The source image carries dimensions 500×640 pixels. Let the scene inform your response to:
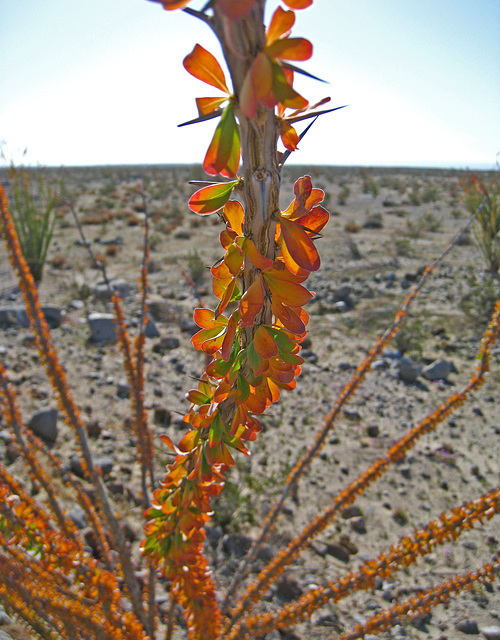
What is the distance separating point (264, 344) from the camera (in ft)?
1.75

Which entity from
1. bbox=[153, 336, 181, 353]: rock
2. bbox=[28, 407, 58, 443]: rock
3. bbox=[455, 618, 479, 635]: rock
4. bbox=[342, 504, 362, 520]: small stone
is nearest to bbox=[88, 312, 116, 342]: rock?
bbox=[153, 336, 181, 353]: rock

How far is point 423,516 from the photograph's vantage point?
264 cm

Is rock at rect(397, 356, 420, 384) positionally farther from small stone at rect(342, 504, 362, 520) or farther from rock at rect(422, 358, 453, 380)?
small stone at rect(342, 504, 362, 520)

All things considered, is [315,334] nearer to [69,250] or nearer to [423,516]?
[423,516]

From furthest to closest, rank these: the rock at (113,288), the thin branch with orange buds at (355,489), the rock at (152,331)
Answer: the rock at (113,288)
the rock at (152,331)
the thin branch with orange buds at (355,489)

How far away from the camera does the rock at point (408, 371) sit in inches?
159

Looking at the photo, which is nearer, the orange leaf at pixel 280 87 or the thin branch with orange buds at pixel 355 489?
the orange leaf at pixel 280 87

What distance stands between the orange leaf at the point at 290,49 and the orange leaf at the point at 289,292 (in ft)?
0.78

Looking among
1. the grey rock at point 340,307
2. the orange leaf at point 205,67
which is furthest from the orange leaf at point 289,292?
the grey rock at point 340,307

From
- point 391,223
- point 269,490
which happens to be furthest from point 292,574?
point 391,223

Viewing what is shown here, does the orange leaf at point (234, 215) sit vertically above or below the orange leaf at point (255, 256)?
above

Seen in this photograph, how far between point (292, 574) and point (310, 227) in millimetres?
2290

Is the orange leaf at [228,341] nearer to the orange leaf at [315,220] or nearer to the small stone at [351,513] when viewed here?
the orange leaf at [315,220]

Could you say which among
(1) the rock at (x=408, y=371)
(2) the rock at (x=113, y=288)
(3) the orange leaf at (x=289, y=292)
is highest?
(3) the orange leaf at (x=289, y=292)
